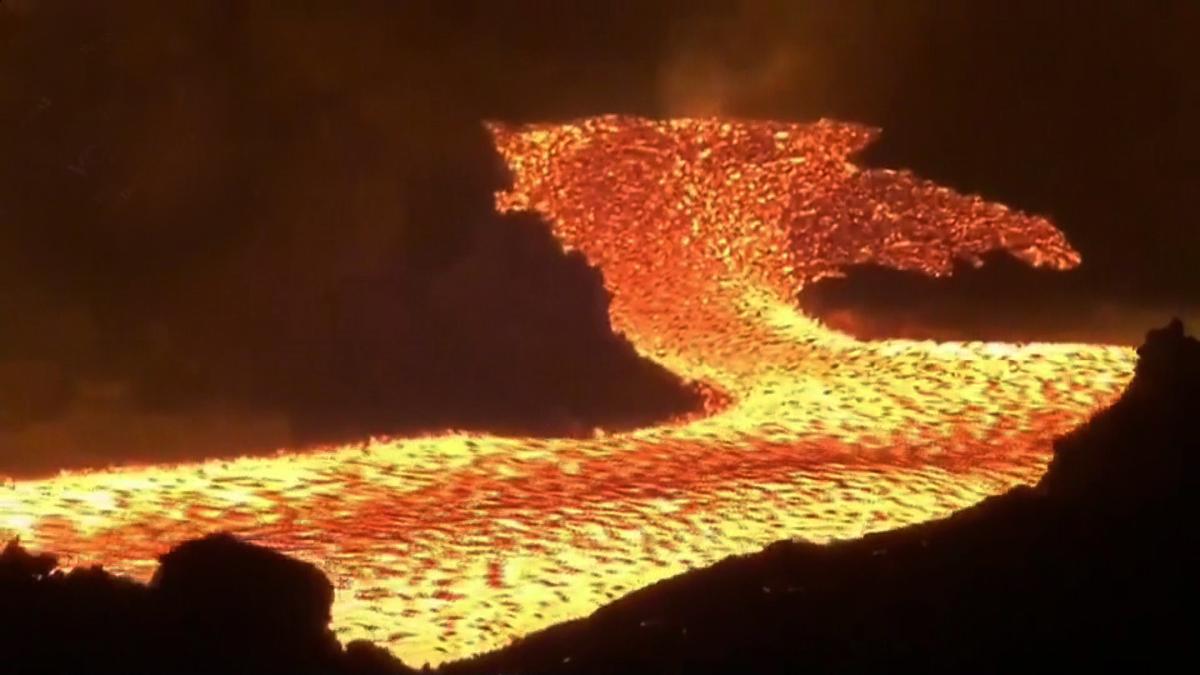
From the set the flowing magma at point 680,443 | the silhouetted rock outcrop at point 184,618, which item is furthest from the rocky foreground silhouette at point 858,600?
the flowing magma at point 680,443

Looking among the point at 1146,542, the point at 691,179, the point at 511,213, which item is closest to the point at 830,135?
the point at 691,179

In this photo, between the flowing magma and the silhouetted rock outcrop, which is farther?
the flowing magma

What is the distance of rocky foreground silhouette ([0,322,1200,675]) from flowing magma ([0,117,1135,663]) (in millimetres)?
266

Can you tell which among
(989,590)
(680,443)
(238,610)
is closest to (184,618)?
(238,610)

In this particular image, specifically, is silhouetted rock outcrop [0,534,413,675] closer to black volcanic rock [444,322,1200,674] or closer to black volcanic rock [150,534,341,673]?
black volcanic rock [150,534,341,673]

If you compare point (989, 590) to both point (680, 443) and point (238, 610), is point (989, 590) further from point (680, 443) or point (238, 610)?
point (238, 610)

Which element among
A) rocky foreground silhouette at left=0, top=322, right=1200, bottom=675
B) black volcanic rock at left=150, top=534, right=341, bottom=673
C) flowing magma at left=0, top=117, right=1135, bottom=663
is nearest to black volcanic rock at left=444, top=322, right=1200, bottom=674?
rocky foreground silhouette at left=0, top=322, right=1200, bottom=675

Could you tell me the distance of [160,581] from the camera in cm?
658

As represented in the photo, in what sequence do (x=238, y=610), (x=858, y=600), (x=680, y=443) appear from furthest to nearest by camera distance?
(x=680, y=443), (x=858, y=600), (x=238, y=610)

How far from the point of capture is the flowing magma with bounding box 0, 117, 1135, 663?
7.15 meters

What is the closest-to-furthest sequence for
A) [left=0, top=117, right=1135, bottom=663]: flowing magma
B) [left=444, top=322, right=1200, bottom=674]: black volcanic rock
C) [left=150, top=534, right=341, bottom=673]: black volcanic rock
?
1. [left=150, top=534, right=341, bottom=673]: black volcanic rock
2. [left=444, top=322, right=1200, bottom=674]: black volcanic rock
3. [left=0, top=117, right=1135, bottom=663]: flowing magma

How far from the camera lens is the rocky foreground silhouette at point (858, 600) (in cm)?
656

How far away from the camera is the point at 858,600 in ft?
22.7

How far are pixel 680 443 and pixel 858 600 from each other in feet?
4.38
